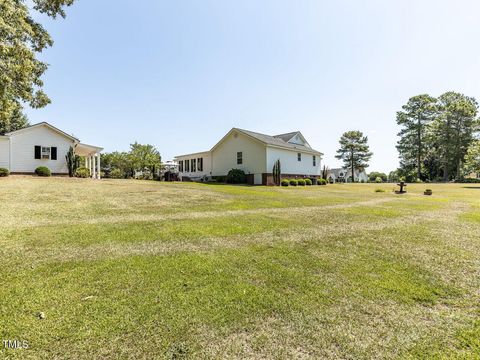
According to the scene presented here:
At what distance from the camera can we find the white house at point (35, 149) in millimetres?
20594

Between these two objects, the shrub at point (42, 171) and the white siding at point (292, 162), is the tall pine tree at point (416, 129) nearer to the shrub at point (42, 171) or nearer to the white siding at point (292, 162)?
the white siding at point (292, 162)

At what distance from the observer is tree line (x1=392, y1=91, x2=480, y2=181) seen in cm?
4488

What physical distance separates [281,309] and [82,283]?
10.0 ft

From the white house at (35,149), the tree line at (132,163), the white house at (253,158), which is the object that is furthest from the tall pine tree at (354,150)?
the white house at (35,149)

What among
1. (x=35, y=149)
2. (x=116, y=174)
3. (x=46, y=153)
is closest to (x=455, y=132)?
(x=116, y=174)

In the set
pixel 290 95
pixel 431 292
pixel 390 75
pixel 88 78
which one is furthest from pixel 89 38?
pixel 390 75

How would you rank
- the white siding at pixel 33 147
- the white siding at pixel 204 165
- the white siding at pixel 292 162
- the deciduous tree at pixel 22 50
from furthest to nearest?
the white siding at pixel 204 165 → the white siding at pixel 292 162 → the white siding at pixel 33 147 → the deciduous tree at pixel 22 50

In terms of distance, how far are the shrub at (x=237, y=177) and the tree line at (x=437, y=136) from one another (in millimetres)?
38702

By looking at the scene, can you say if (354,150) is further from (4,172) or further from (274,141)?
(4,172)

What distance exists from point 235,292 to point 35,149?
88.2 ft

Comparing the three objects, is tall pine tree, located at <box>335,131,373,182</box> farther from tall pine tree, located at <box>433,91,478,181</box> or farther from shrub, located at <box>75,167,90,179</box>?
shrub, located at <box>75,167,90,179</box>

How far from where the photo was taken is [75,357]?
220 cm

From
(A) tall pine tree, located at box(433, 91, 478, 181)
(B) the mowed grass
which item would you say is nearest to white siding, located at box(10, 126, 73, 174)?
(B) the mowed grass

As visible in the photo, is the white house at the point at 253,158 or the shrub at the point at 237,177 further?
the shrub at the point at 237,177
